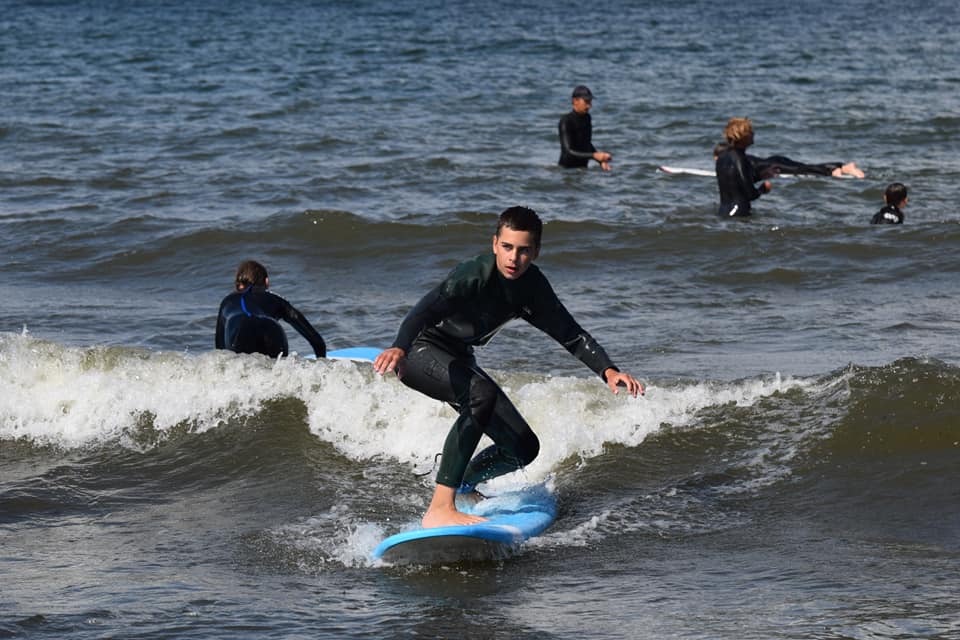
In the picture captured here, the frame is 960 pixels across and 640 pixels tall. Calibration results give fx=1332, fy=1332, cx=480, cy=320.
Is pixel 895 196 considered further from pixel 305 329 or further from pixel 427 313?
pixel 427 313

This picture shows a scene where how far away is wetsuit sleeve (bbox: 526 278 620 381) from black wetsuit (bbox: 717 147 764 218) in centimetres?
916

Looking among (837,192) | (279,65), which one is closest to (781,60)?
(279,65)

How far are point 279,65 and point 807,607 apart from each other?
2690 centimetres

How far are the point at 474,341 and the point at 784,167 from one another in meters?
9.38

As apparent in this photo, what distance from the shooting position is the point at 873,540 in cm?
670

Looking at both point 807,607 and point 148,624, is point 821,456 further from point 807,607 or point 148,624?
point 148,624

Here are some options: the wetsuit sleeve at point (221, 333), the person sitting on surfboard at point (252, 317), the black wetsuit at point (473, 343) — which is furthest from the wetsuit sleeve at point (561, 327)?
the wetsuit sleeve at point (221, 333)

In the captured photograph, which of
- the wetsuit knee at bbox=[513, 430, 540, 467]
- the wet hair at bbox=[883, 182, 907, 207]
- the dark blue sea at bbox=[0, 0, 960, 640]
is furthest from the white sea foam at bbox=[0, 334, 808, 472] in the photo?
the wet hair at bbox=[883, 182, 907, 207]

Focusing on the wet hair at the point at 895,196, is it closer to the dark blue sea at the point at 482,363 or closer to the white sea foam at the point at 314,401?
the dark blue sea at the point at 482,363

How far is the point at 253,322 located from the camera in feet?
30.6

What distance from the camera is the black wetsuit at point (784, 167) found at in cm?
1495

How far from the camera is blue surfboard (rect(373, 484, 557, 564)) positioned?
6172 millimetres

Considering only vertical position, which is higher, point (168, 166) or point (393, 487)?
point (168, 166)

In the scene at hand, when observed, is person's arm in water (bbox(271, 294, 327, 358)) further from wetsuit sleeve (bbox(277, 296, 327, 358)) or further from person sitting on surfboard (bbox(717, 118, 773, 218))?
person sitting on surfboard (bbox(717, 118, 773, 218))
